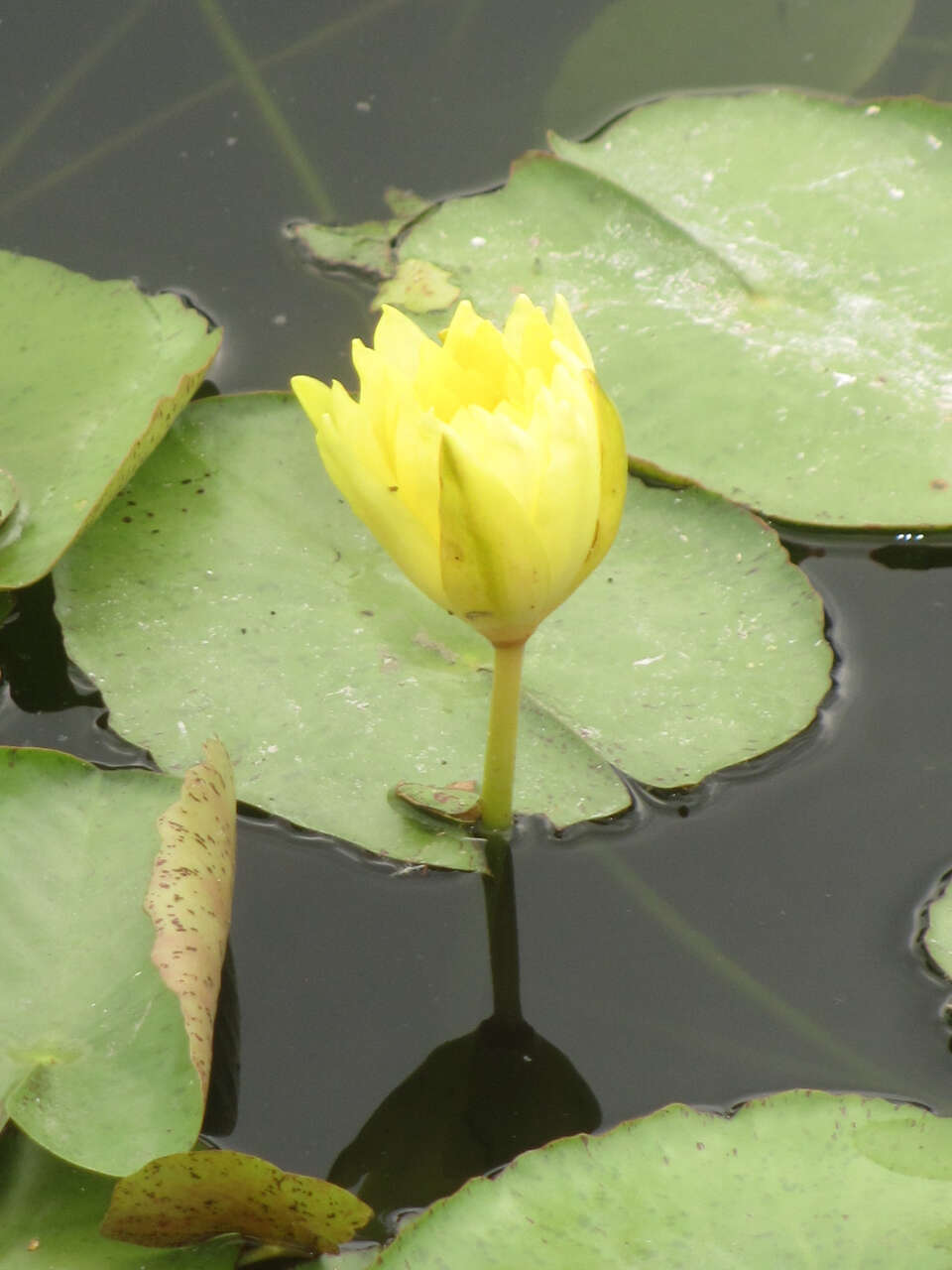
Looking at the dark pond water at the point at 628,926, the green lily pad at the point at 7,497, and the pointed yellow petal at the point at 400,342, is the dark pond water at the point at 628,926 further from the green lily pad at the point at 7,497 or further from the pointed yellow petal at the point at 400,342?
the pointed yellow petal at the point at 400,342

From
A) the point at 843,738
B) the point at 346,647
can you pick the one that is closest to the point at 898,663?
the point at 843,738

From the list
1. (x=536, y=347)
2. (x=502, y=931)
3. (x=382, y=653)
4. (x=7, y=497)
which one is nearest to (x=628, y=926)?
(x=502, y=931)

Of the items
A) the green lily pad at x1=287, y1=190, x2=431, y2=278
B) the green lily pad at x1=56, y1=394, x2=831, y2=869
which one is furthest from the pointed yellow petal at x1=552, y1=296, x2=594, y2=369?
the green lily pad at x1=287, y1=190, x2=431, y2=278

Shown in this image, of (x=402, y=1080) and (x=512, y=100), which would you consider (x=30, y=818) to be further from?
(x=512, y=100)

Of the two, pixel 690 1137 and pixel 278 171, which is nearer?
pixel 690 1137

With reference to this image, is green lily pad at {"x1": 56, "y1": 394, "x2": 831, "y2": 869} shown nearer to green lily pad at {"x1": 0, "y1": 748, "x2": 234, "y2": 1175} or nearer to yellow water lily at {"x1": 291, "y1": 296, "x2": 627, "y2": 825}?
green lily pad at {"x1": 0, "y1": 748, "x2": 234, "y2": 1175}

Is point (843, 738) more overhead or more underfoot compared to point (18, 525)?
more underfoot

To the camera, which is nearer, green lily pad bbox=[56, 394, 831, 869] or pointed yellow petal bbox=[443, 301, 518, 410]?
pointed yellow petal bbox=[443, 301, 518, 410]
